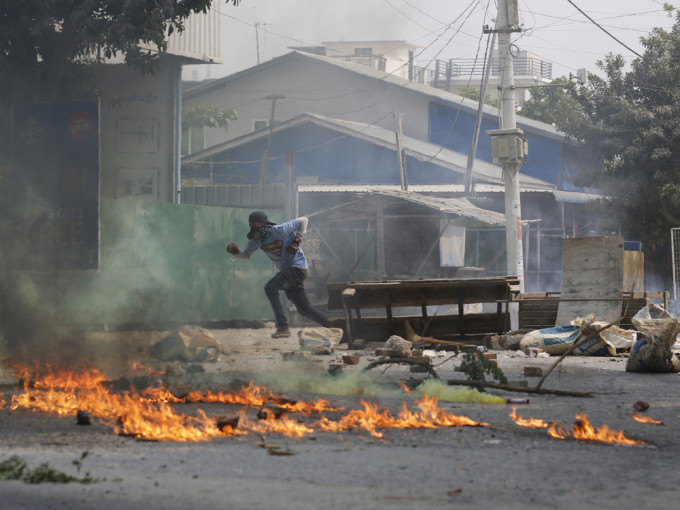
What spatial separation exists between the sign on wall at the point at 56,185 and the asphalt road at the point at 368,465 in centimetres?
325

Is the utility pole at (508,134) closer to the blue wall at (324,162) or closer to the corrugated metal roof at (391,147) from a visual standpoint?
the corrugated metal roof at (391,147)

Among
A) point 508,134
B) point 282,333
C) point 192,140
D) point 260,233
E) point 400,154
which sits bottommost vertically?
point 282,333

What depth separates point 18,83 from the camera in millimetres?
12703

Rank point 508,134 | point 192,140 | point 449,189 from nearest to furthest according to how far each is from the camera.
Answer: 1. point 508,134
2. point 449,189
3. point 192,140

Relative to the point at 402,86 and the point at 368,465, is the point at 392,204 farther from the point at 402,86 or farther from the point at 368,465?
the point at 402,86

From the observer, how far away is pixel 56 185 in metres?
9.98

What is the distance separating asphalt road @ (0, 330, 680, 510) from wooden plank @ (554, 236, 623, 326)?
20.9 feet

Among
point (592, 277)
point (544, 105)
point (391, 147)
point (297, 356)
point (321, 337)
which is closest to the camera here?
point (297, 356)

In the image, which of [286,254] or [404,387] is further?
[286,254]

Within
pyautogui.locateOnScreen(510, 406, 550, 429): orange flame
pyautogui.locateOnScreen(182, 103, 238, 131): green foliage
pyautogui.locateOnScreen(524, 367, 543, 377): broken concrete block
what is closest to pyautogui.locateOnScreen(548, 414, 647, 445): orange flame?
pyautogui.locateOnScreen(510, 406, 550, 429): orange flame

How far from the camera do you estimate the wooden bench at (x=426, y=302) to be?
12352mm

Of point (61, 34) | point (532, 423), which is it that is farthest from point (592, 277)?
point (61, 34)

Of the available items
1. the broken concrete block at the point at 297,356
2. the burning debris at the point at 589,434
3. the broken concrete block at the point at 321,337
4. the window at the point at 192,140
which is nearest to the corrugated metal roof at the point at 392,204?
the broken concrete block at the point at 321,337

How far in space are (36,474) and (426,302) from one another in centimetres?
900
